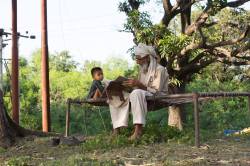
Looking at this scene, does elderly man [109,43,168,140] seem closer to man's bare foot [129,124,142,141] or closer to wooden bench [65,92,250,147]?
man's bare foot [129,124,142,141]

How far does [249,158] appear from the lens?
458cm

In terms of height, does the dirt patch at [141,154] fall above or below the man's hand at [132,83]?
below

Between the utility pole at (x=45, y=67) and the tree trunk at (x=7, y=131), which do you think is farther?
the utility pole at (x=45, y=67)

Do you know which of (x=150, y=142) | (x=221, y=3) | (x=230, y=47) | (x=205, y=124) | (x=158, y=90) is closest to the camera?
(x=150, y=142)

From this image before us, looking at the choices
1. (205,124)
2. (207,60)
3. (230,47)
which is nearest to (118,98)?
(207,60)

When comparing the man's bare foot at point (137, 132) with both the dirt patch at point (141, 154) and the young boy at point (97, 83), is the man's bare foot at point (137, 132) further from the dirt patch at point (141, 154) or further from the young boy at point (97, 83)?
the young boy at point (97, 83)

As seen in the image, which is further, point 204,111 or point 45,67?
point 204,111

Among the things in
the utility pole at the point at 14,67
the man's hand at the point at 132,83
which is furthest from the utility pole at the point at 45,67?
the man's hand at the point at 132,83

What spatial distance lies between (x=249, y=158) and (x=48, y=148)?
102 inches

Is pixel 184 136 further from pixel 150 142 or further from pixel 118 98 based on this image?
pixel 118 98

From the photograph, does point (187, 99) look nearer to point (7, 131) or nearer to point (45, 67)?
point (7, 131)

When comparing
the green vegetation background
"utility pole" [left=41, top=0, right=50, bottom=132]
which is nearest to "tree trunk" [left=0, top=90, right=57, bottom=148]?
"utility pole" [left=41, top=0, right=50, bottom=132]

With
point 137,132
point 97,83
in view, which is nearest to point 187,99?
point 137,132

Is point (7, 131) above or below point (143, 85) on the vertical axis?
below
